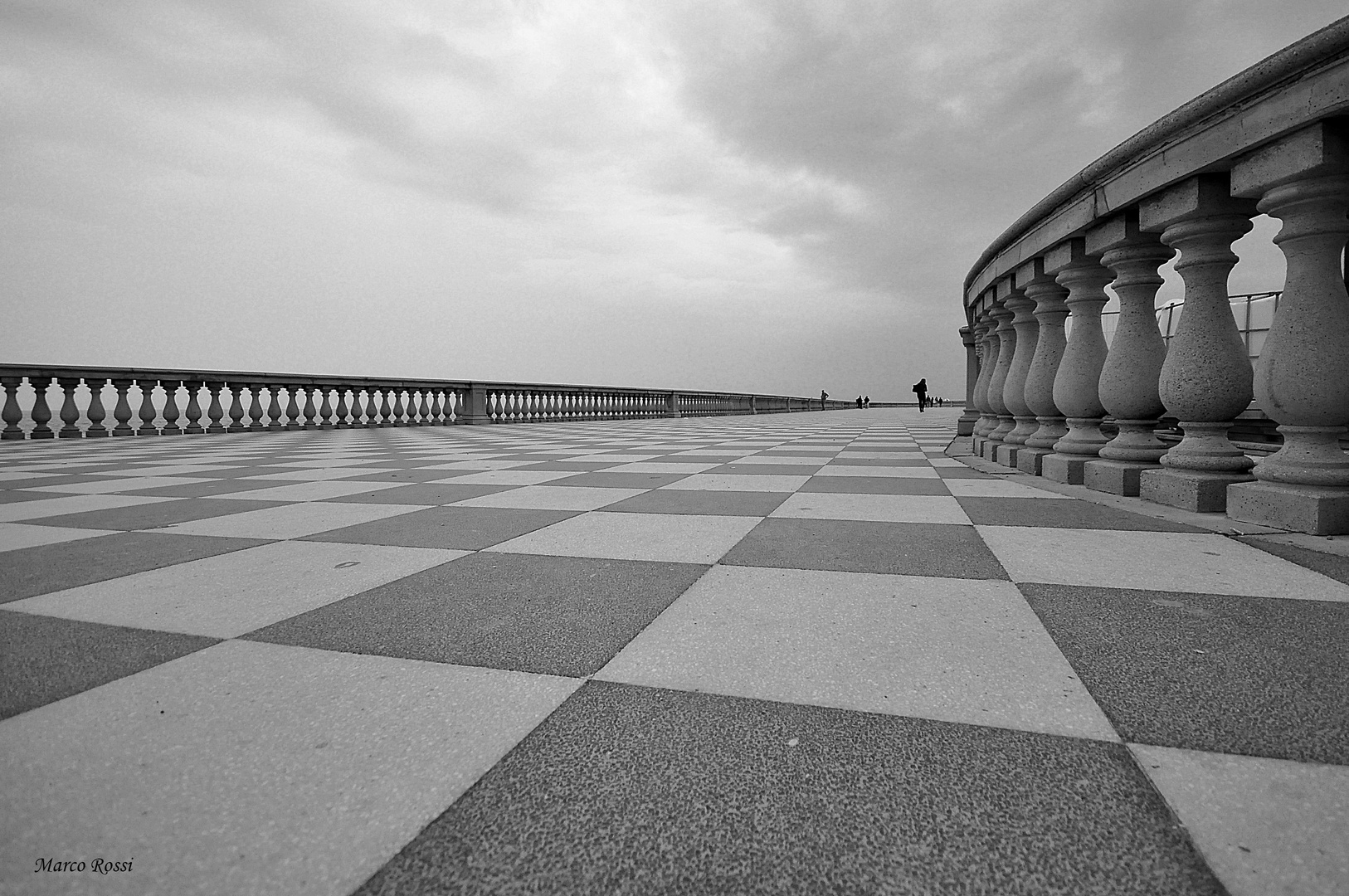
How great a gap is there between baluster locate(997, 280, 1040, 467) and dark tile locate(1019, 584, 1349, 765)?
325 cm

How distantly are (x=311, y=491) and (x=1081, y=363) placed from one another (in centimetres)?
440

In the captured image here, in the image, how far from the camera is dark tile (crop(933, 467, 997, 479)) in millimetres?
4023

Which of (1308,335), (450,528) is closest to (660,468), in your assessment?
(450,528)

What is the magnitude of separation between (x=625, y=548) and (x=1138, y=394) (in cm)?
262

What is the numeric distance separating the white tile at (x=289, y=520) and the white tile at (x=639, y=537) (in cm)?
86

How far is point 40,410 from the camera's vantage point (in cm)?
867

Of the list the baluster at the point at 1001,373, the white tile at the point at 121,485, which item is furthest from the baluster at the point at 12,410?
the baluster at the point at 1001,373

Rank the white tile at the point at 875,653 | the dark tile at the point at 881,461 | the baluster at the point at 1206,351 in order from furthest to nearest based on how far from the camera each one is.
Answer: the dark tile at the point at 881,461
the baluster at the point at 1206,351
the white tile at the point at 875,653

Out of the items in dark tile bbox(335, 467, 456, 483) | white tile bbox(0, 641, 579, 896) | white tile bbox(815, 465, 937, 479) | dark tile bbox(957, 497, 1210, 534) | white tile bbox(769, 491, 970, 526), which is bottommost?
white tile bbox(0, 641, 579, 896)

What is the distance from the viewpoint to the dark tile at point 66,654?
3.52 ft

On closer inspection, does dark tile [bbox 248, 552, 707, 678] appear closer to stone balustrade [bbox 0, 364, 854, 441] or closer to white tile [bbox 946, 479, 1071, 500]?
white tile [bbox 946, 479, 1071, 500]

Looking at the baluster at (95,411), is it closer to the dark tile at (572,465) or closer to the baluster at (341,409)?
the baluster at (341,409)

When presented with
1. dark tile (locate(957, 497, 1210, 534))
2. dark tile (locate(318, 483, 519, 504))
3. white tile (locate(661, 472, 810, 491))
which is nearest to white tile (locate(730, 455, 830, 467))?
white tile (locate(661, 472, 810, 491))

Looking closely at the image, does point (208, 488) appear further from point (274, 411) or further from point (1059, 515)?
point (274, 411)
